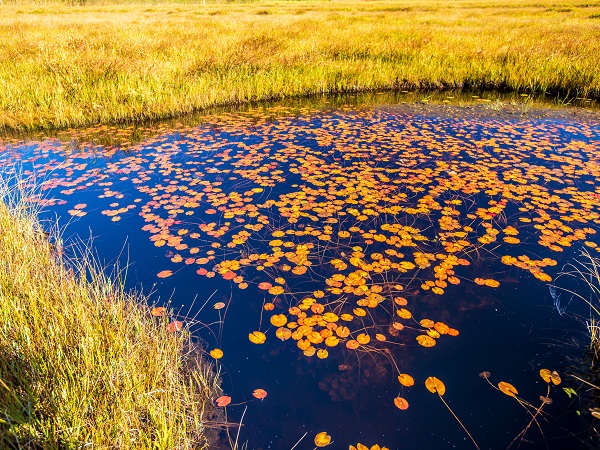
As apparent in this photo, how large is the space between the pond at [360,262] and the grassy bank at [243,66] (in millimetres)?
1537

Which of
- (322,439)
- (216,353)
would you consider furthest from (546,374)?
(216,353)

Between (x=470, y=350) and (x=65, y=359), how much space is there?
281 cm

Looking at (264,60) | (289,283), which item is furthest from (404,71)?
(289,283)

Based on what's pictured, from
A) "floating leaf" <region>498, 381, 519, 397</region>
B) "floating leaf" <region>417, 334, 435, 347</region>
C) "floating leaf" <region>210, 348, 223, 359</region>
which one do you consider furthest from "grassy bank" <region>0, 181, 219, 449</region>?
"floating leaf" <region>498, 381, 519, 397</region>

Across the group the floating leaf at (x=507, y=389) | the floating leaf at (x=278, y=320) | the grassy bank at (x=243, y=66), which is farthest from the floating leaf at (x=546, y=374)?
the grassy bank at (x=243, y=66)

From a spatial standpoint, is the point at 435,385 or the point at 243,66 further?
the point at 243,66

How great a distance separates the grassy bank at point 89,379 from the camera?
1812 mm

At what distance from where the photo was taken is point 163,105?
889cm

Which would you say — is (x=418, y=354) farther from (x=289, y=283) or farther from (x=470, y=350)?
(x=289, y=283)

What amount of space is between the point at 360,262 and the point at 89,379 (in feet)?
8.51

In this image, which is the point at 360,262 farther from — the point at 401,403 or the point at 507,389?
the point at 507,389

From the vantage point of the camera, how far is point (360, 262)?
3.83 meters

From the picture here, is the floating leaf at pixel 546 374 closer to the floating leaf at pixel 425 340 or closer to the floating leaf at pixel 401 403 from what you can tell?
the floating leaf at pixel 425 340

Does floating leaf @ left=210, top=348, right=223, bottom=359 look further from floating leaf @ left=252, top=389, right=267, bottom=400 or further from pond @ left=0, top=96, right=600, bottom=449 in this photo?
floating leaf @ left=252, top=389, right=267, bottom=400
